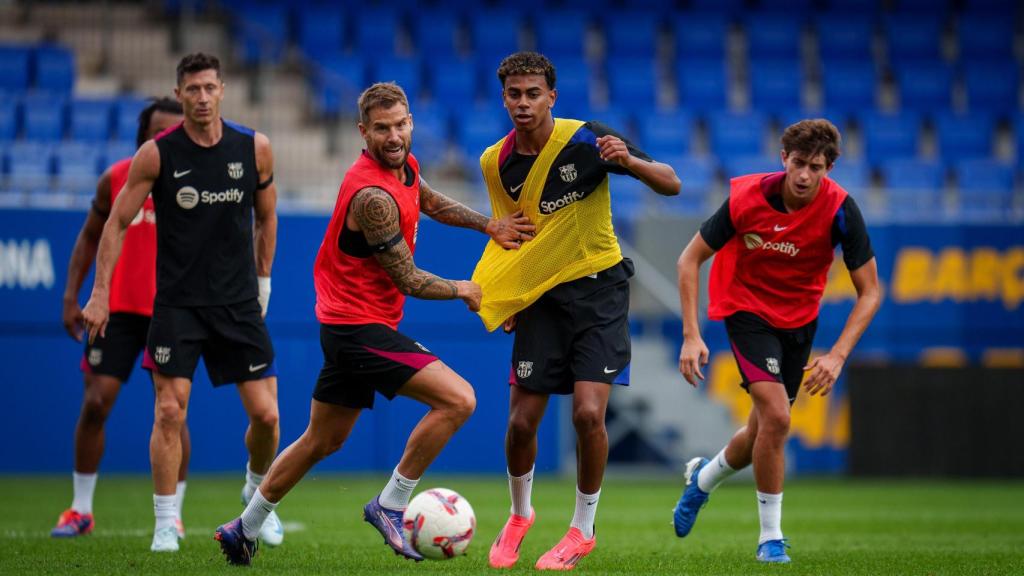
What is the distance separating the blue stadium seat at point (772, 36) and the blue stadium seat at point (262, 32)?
7.71 meters

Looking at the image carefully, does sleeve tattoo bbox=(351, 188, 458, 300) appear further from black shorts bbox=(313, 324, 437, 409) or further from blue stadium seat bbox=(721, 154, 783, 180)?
blue stadium seat bbox=(721, 154, 783, 180)

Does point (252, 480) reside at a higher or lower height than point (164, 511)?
higher

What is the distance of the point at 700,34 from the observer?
2283cm

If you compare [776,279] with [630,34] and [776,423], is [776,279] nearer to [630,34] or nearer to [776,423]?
[776,423]

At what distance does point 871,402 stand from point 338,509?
706cm

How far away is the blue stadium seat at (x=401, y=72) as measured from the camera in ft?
67.6

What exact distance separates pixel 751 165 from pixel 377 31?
6.38m

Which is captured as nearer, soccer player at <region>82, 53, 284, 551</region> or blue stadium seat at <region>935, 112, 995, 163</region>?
soccer player at <region>82, 53, 284, 551</region>

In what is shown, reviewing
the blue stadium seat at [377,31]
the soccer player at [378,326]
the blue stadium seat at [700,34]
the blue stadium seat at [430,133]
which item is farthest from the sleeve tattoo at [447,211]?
the blue stadium seat at [700,34]

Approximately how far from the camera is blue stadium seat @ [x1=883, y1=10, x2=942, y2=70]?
23031 millimetres

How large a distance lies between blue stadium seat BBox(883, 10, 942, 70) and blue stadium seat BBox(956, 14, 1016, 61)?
1.37ft

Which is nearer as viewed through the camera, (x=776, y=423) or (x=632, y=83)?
(x=776, y=423)

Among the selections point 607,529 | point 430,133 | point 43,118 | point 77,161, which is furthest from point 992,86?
point 607,529

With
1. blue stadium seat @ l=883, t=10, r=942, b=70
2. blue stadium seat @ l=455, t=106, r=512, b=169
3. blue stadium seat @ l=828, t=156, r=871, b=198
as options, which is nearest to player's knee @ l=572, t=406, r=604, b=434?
blue stadium seat @ l=455, t=106, r=512, b=169
